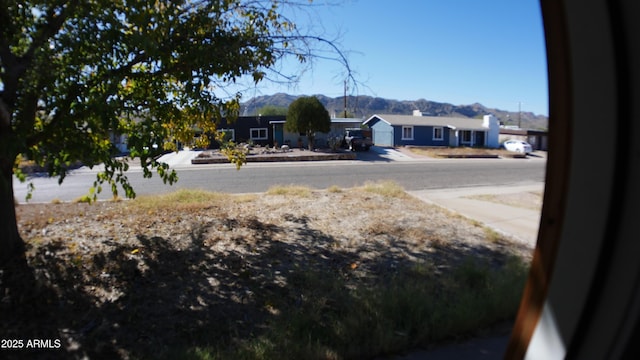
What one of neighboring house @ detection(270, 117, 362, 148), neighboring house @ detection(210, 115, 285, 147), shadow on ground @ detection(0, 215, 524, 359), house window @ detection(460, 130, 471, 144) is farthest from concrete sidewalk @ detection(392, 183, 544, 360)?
house window @ detection(460, 130, 471, 144)

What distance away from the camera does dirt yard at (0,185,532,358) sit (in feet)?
12.7

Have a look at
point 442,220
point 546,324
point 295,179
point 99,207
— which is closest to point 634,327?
point 546,324

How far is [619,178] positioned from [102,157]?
153 inches

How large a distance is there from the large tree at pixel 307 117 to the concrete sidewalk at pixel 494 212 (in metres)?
21.4

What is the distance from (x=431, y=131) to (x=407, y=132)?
3.16 m

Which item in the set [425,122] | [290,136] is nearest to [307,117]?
[290,136]

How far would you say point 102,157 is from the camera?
12.2ft

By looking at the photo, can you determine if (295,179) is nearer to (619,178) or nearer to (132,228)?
(132,228)

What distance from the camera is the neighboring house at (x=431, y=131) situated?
47.6 metres

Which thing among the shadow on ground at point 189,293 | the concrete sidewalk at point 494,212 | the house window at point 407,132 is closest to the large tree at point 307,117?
the house window at point 407,132

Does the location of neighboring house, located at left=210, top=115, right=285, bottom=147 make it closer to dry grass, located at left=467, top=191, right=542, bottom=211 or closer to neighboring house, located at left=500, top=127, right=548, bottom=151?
dry grass, located at left=467, top=191, right=542, bottom=211

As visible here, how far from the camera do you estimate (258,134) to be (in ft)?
138

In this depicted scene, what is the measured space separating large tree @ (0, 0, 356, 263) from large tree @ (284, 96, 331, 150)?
30020 mm

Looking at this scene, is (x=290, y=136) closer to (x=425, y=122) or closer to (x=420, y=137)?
(x=420, y=137)
